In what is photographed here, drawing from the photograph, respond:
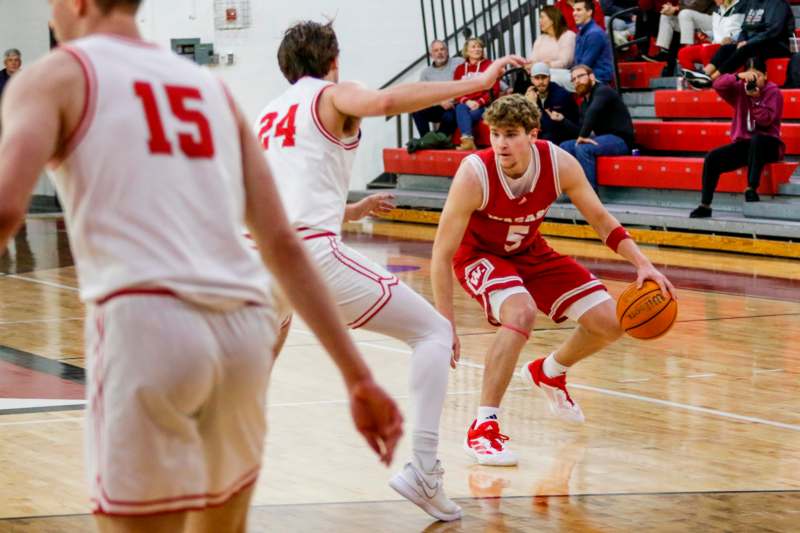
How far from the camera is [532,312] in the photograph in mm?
5152

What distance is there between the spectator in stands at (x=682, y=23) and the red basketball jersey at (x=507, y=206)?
30.6ft

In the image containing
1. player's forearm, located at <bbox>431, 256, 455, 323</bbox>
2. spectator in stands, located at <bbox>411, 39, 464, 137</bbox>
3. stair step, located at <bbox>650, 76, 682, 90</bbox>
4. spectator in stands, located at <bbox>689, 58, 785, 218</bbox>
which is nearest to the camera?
player's forearm, located at <bbox>431, 256, 455, 323</bbox>

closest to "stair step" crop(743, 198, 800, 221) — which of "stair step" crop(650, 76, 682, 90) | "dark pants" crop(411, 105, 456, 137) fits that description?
"stair step" crop(650, 76, 682, 90)

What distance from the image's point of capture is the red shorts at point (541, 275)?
5.37m

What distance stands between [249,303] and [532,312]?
10.2ft

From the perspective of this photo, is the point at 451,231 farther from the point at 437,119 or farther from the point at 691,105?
the point at 437,119

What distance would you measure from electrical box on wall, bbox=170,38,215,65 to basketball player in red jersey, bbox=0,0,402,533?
15.9m

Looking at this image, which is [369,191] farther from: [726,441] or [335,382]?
[726,441]

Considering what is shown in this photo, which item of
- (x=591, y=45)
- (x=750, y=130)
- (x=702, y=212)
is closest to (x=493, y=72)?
(x=750, y=130)

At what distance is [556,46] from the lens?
13828 mm

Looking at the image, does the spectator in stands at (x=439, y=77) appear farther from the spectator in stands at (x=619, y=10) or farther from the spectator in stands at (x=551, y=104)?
the spectator in stands at (x=551, y=104)

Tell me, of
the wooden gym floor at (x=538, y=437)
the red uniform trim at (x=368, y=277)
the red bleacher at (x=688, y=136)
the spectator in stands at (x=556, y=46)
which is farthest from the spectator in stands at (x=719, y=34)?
the red uniform trim at (x=368, y=277)

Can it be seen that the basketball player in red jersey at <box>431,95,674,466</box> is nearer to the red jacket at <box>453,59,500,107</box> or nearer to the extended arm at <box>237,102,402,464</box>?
the extended arm at <box>237,102,402,464</box>

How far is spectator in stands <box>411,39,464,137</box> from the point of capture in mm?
15414
